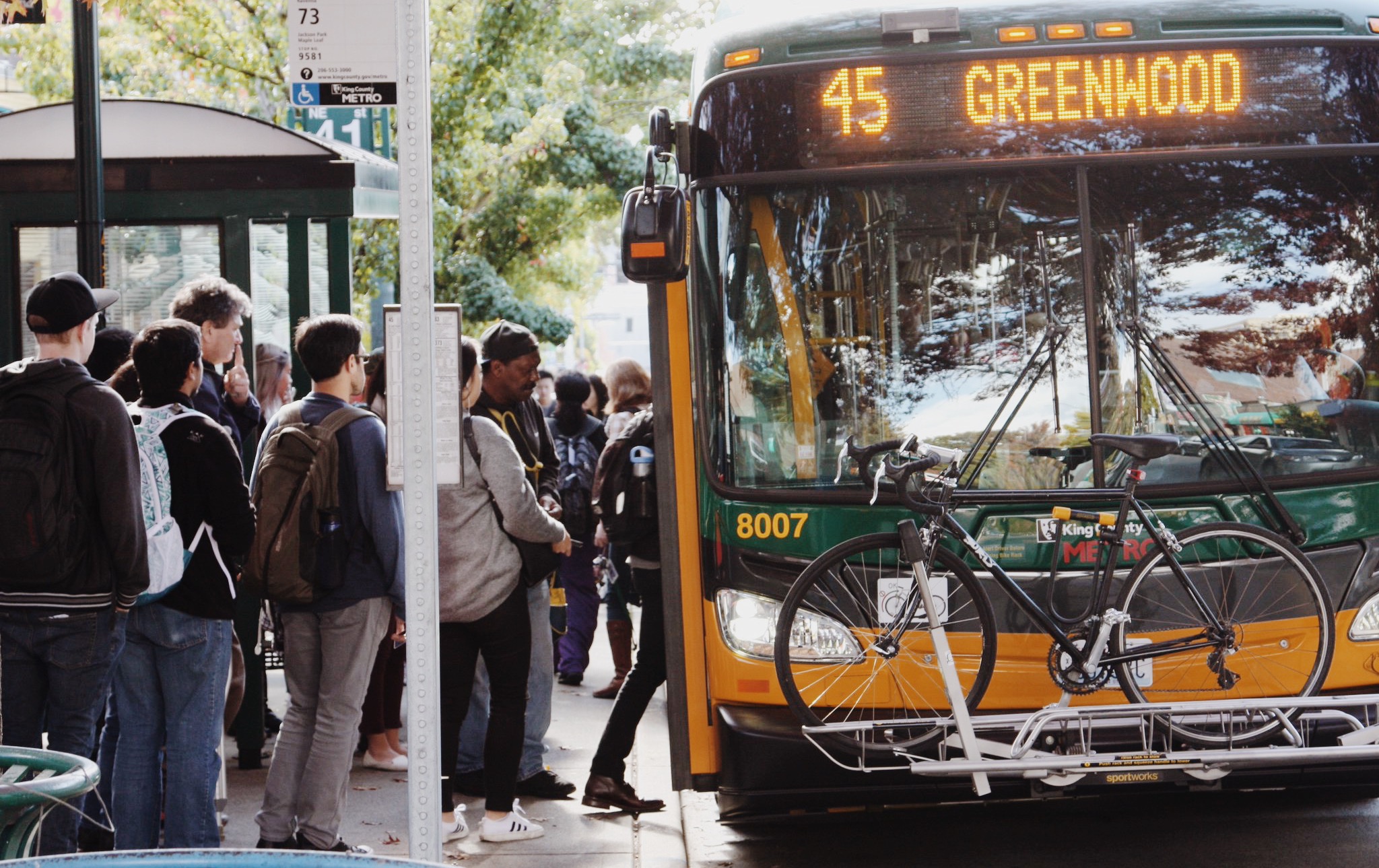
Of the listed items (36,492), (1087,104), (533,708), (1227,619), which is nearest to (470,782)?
(533,708)

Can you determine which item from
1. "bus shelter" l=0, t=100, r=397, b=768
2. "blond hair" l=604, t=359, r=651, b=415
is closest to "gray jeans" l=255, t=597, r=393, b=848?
"bus shelter" l=0, t=100, r=397, b=768

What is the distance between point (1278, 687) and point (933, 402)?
146cm

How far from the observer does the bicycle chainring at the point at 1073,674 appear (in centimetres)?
503

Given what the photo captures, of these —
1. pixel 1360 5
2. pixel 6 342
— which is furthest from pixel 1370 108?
pixel 6 342

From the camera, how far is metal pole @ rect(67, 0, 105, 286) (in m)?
6.43

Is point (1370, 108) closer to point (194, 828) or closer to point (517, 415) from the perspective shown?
point (517, 415)

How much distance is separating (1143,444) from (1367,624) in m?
1.03

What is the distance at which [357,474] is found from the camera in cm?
526

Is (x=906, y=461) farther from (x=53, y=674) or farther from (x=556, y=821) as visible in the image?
(x=53, y=674)

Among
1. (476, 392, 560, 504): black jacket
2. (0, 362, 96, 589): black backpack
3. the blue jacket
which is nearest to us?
(0, 362, 96, 589): black backpack

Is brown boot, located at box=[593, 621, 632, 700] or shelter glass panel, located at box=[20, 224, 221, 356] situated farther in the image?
brown boot, located at box=[593, 621, 632, 700]

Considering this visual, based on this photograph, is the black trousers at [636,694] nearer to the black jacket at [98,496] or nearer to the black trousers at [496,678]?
the black trousers at [496,678]

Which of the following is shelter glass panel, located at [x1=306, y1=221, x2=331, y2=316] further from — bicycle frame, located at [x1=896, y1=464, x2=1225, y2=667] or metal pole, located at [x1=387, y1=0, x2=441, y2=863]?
metal pole, located at [x1=387, y1=0, x2=441, y2=863]

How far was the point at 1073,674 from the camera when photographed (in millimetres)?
5059
